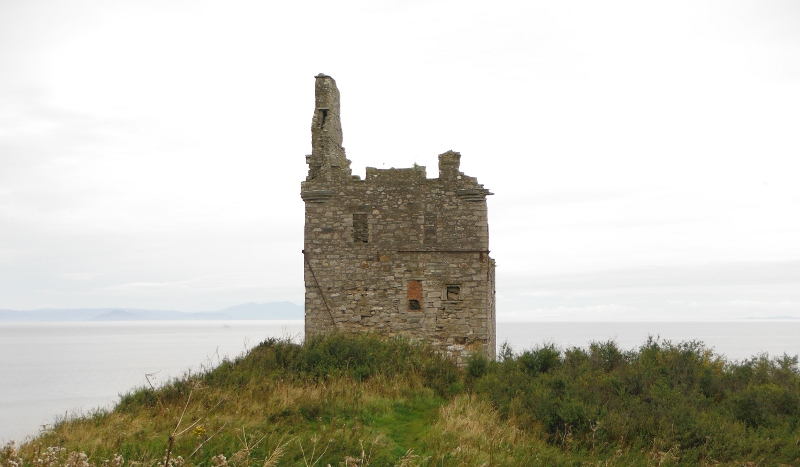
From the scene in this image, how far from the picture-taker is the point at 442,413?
11.6m

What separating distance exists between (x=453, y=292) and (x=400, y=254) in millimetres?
1770

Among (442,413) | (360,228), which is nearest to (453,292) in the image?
(360,228)

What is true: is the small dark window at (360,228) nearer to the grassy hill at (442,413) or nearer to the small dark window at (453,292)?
the small dark window at (453,292)

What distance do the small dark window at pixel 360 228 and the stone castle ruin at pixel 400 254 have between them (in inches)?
1.1

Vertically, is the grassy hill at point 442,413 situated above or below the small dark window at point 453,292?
below

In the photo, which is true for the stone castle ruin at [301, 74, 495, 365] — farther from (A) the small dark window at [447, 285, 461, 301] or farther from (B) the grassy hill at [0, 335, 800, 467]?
(B) the grassy hill at [0, 335, 800, 467]

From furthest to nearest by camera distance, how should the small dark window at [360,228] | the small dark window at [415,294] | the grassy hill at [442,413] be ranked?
the small dark window at [360,228]
the small dark window at [415,294]
the grassy hill at [442,413]

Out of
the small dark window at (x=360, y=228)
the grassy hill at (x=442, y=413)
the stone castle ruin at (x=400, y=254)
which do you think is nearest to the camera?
the grassy hill at (x=442, y=413)

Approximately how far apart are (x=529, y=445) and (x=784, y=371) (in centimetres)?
882

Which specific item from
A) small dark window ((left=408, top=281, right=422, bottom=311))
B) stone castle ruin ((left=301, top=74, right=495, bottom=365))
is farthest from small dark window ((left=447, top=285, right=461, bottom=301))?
small dark window ((left=408, top=281, right=422, bottom=311))

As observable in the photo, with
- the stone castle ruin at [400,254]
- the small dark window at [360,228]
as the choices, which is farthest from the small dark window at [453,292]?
the small dark window at [360,228]

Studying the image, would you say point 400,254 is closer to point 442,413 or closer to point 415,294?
point 415,294

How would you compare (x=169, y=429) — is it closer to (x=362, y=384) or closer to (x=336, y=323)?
(x=362, y=384)

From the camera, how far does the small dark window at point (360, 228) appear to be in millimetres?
18688
